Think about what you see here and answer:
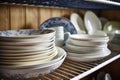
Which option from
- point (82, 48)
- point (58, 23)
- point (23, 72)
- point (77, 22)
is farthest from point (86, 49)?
point (77, 22)

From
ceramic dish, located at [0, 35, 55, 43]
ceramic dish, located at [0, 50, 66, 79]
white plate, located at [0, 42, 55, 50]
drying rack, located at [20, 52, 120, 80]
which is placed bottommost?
drying rack, located at [20, 52, 120, 80]

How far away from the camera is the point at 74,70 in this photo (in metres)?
0.63

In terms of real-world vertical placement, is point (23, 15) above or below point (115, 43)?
above

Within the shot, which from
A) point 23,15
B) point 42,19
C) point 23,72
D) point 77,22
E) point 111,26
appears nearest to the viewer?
point 23,72

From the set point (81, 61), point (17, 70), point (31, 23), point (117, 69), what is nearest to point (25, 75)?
point (17, 70)

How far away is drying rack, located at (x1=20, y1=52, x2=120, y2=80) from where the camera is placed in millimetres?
554

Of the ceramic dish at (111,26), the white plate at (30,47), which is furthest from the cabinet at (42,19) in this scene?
the ceramic dish at (111,26)

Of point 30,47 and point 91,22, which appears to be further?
point 91,22

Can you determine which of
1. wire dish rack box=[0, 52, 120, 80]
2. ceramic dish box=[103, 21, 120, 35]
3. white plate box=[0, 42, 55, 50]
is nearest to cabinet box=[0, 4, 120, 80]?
wire dish rack box=[0, 52, 120, 80]

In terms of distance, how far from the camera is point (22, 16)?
795 mm

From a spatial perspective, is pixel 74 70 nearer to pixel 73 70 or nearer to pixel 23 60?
pixel 73 70

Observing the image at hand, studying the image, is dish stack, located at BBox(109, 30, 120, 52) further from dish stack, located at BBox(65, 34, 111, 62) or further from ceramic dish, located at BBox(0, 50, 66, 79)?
ceramic dish, located at BBox(0, 50, 66, 79)

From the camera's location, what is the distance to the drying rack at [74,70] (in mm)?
554

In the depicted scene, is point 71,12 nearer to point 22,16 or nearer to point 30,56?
point 22,16
